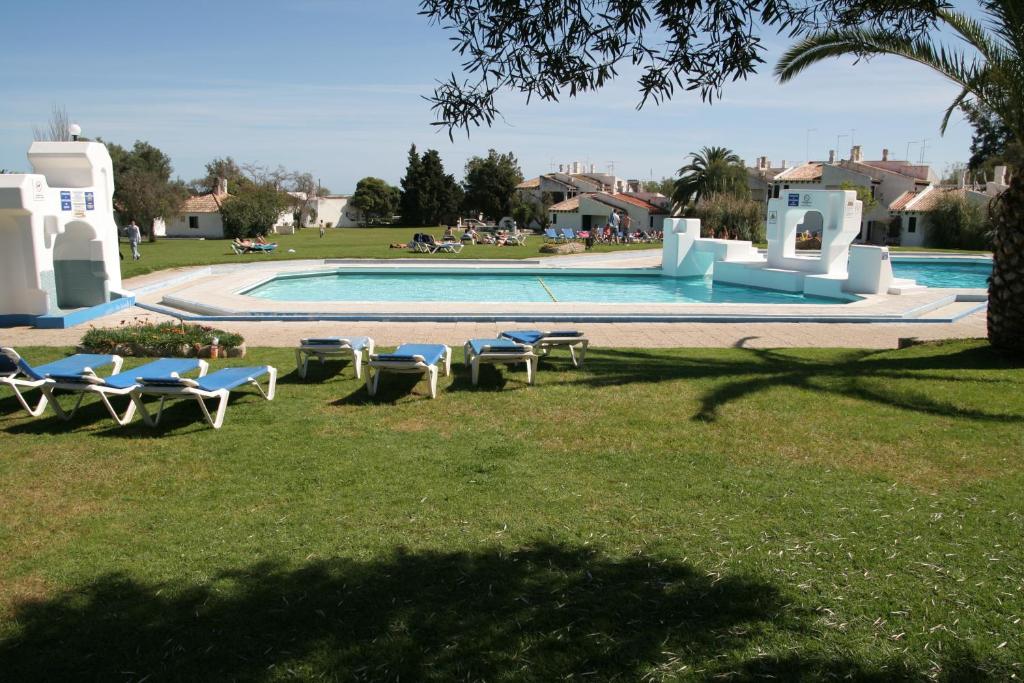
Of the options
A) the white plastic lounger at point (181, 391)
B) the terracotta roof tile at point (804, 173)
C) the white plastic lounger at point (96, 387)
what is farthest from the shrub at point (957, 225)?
the white plastic lounger at point (96, 387)

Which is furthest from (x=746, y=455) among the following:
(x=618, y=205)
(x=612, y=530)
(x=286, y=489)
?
(x=618, y=205)

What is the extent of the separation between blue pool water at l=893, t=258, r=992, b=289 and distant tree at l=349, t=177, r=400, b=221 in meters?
47.4

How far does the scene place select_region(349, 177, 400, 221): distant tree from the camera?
6872 centimetres

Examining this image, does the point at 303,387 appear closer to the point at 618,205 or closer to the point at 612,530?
the point at 612,530

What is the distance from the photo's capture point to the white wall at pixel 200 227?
2074 inches

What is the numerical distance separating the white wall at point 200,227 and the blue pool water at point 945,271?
41.8 meters

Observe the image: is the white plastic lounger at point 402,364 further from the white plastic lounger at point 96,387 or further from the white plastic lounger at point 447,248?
the white plastic lounger at point 447,248

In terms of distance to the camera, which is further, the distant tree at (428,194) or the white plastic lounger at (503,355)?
the distant tree at (428,194)

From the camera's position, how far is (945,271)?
29.7 metres

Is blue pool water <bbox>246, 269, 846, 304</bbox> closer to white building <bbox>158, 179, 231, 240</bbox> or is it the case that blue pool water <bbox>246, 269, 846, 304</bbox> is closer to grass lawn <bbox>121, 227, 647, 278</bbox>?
grass lawn <bbox>121, 227, 647, 278</bbox>

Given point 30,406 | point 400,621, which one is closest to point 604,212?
point 30,406

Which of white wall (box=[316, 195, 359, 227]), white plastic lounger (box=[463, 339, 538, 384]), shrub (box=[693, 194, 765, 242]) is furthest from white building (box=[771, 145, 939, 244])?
white plastic lounger (box=[463, 339, 538, 384])

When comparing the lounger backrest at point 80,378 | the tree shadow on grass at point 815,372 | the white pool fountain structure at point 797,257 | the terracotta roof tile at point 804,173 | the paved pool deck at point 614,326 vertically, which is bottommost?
the tree shadow on grass at point 815,372

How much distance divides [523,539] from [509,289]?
17839mm
